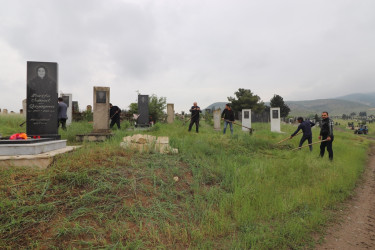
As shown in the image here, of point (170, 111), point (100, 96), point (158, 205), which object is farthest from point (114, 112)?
point (158, 205)

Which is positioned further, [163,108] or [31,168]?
[163,108]

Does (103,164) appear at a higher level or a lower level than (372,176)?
higher

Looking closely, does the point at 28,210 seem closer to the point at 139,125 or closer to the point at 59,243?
the point at 59,243

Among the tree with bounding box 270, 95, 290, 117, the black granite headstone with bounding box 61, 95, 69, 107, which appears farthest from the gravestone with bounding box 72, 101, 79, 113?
the tree with bounding box 270, 95, 290, 117

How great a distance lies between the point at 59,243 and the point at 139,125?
1051cm

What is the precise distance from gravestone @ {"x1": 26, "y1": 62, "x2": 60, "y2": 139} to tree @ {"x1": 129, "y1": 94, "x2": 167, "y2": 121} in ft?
29.5

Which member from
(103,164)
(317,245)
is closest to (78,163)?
(103,164)

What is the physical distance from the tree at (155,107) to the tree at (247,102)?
2467 cm

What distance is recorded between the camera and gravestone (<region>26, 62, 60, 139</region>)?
5793 millimetres

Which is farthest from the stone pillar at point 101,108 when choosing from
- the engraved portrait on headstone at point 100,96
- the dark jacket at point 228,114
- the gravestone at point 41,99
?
the dark jacket at point 228,114

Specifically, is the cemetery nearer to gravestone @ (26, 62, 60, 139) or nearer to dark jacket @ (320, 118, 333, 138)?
gravestone @ (26, 62, 60, 139)

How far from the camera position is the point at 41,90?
5844 mm

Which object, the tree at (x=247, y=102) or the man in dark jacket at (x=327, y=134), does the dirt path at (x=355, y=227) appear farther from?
the tree at (x=247, y=102)

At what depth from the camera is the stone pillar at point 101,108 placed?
338 inches
